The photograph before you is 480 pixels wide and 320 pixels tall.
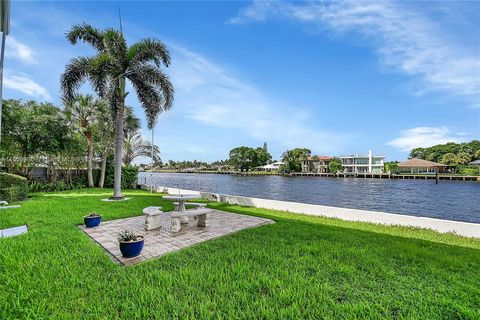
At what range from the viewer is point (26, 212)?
308 inches

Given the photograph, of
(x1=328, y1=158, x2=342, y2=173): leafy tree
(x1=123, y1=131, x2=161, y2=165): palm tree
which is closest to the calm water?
(x1=123, y1=131, x2=161, y2=165): palm tree

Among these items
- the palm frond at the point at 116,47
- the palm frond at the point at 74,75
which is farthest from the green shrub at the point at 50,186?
the palm frond at the point at 116,47

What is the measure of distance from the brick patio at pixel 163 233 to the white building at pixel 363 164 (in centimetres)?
7548

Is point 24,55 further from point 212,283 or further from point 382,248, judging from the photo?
point 382,248

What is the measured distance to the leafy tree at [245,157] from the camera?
9381 centimetres

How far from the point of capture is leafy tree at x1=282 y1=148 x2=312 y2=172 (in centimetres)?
8162

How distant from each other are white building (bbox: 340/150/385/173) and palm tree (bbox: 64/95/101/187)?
7204 centimetres

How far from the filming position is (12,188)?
1034 cm

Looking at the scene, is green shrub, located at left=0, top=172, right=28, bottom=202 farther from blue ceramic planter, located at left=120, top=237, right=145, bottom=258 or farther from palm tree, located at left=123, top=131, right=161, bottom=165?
palm tree, located at left=123, top=131, right=161, bottom=165

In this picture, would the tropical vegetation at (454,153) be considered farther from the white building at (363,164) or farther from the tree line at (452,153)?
the white building at (363,164)

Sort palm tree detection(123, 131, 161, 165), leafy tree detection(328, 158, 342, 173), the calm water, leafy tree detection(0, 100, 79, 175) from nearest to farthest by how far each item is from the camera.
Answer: leafy tree detection(0, 100, 79, 175) < the calm water < palm tree detection(123, 131, 161, 165) < leafy tree detection(328, 158, 342, 173)

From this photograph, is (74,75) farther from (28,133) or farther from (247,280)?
(247,280)

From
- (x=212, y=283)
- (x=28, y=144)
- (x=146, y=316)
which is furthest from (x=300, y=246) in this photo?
(x=28, y=144)

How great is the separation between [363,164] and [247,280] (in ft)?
269
